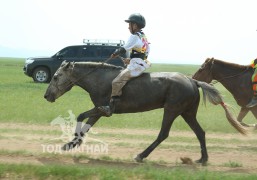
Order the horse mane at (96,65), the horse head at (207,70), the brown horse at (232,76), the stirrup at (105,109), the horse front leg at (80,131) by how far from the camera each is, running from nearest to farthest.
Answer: the stirrup at (105,109)
the horse front leg at (80,131)
the horse mane at (96,65)
the brown horse at (232,76)
the horse head at (207,70)

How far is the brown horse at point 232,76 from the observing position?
1312 cm

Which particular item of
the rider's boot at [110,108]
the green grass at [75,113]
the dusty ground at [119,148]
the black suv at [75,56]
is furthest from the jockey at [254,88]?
the black suv at [75,56]

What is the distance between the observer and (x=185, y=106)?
9.41 metres

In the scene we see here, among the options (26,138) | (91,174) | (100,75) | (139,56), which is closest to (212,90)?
(139,56)

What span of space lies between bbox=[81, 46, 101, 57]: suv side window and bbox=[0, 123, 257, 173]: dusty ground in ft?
48.3

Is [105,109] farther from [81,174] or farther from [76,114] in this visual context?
[76,114]

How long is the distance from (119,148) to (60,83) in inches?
80.8

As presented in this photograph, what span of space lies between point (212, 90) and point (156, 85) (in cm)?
115

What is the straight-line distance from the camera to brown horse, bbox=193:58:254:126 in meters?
13.1

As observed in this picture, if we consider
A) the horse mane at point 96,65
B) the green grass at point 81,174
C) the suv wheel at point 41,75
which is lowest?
the green grass at point 81,174

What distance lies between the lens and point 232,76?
13336 millimetres

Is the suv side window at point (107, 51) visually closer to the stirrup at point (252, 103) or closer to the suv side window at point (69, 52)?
the suv side window at point (69, 52)

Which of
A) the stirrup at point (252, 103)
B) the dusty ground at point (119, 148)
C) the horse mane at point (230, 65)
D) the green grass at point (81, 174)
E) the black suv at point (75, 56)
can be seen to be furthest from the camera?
the black suv at point (75, 56)

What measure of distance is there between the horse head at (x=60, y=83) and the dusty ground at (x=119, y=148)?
107 centimetres
